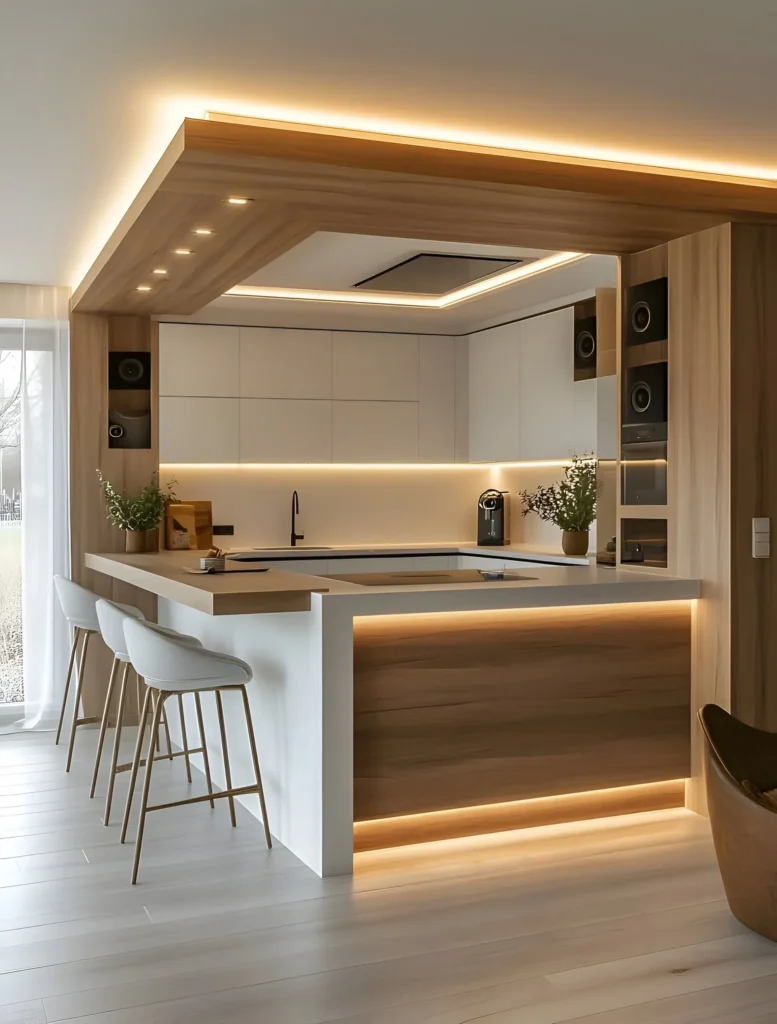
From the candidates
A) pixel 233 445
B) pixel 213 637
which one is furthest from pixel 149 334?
pixel 213 637

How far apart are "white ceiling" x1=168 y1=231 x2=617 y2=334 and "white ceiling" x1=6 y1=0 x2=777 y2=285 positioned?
1.25 metres

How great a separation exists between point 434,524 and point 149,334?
271 cm

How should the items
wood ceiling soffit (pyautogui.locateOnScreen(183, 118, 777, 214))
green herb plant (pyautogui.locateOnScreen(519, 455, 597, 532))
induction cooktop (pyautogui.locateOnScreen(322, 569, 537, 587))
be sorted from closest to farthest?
1. wood ceiling soffit (pyautogui.locateOnScreen(183, 118, 777, 214))
2. induction cooktop (pyautogui.locateOnScreen(322, 569, 537, 587))
3. green herb plant (pyautogui.locateOnScreen(519, 455, 597, 532))

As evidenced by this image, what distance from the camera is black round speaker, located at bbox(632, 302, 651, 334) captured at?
176 inches

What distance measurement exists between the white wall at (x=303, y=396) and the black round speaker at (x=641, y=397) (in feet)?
10.4

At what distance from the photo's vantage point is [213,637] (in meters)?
4.82

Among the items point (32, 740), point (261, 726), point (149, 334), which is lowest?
point (32, 740)

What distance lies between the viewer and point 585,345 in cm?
617

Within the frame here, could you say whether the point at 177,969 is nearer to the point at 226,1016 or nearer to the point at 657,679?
the point at 226,1016

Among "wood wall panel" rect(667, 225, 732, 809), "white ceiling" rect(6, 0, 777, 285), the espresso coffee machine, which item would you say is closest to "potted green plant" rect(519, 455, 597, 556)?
the espresso coffee machine

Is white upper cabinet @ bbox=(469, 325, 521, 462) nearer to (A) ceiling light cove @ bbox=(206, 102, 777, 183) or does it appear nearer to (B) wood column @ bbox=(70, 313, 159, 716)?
(B) wood column @ bbox=(70, 313, 159, 716)

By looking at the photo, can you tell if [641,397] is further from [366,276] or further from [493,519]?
[493,519]

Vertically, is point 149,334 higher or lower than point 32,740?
higher

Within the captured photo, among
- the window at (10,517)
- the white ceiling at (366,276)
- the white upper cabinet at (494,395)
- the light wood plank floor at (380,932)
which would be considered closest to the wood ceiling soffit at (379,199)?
the white ceiling at (366,276)
